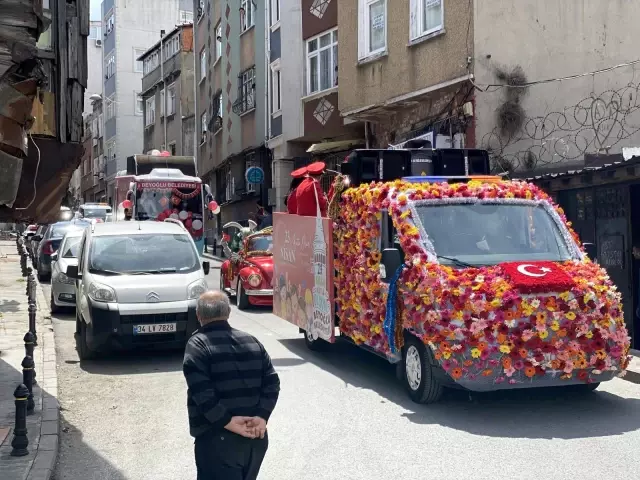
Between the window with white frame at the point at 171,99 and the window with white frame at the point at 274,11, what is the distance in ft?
68.5

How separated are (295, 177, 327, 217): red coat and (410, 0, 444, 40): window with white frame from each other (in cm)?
748

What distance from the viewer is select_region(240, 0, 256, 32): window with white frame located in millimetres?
30809

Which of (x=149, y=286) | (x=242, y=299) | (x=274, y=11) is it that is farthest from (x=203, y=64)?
(x=149, y=286)

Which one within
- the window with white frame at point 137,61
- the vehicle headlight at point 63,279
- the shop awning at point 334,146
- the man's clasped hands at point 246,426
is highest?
the window with white frame at point 137,61

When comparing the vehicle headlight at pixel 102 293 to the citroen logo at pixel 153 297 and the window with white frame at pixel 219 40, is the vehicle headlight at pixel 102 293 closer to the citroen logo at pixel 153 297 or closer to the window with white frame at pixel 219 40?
the citroen logo at pixel 153 297

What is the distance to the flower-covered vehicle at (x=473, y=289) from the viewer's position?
301 inches

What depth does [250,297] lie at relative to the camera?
1630cm

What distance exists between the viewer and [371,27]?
20.0m

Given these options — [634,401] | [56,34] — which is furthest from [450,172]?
[56,34]

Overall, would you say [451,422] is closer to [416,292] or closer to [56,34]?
[416,292]

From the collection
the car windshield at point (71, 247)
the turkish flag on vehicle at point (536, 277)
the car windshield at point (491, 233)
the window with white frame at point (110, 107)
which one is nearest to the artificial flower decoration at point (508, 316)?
the turkish flag on vehicle at point (536, 277)

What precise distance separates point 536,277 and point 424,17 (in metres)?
11.3

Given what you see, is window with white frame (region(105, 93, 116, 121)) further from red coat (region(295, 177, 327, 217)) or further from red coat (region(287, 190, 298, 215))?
red coat (region(295, 177, 327, 217))

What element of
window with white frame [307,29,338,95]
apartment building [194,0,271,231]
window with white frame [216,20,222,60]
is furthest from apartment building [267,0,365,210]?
window with white frame [216,20,222,60]
